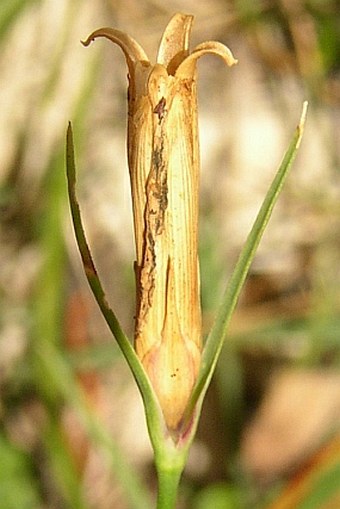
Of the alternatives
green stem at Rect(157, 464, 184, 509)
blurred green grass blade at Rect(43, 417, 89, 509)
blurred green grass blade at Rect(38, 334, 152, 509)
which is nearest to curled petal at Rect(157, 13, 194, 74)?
green stem at Rect(157, 464, 184, 509)

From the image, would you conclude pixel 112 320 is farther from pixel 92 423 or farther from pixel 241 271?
pixel 92 423

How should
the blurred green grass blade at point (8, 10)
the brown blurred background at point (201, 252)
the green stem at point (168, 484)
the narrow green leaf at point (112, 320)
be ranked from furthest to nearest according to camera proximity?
the brown blurred background at point (201, 252) < the blurred green grass blade at point (8, 10) < the green stem at point (168, 484) < the narrow green leaf at point (112, 320)

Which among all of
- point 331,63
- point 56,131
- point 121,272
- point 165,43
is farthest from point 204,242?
point 165,43

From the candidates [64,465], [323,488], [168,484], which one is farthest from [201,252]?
[168,484]

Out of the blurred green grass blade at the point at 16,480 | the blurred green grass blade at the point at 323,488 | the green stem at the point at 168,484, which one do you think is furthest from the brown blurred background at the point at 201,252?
the green stem at the point at 168,484

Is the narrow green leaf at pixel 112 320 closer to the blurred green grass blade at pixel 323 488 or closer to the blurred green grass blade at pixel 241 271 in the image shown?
the blurred green grass blade at pixel 241 271

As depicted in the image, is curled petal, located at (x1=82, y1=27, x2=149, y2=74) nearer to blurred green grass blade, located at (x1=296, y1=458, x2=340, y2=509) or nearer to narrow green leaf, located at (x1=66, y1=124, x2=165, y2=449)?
narrow green leaf, located at (x1=66, y1=124, x2=165, y2=449)

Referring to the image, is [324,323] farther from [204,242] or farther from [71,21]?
[71,21]
